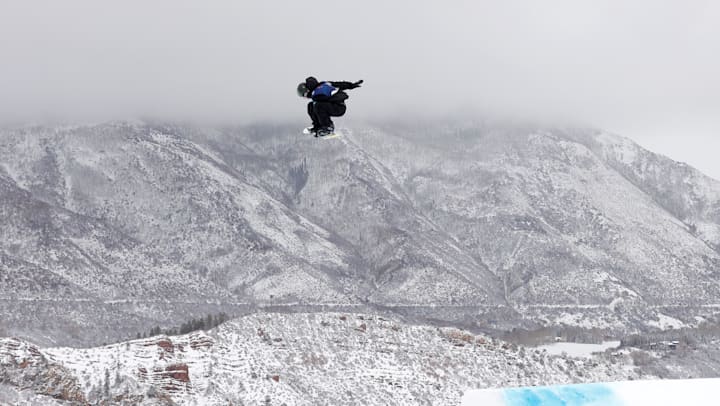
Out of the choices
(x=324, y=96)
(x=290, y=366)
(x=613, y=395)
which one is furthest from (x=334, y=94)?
(x=290, y=366)

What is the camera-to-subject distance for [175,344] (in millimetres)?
91875

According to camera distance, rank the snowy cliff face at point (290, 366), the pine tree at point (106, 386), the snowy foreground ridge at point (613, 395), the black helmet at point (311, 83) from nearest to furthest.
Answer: the snowy foreground ridge at point (613, 395) < the black helmet at point (311, 83) < the pine tree at point (106, 386) < the snowy cliff face at point (290, 366)

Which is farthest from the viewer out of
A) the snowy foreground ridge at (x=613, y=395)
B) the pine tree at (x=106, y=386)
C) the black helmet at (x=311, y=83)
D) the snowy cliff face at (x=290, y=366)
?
the snowy cliff face at (x=290, y=366)

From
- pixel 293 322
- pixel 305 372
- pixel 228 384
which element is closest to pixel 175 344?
pixel 228 384

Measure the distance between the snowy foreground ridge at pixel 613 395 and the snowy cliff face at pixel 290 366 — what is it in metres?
61.3

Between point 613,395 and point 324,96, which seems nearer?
point 613,395

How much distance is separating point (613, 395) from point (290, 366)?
8572 centimetres

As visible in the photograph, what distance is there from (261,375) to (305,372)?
7.59m

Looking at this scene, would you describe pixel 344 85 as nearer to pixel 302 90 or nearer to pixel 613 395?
pixel 302 90

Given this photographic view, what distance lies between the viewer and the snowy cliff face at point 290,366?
7475cm

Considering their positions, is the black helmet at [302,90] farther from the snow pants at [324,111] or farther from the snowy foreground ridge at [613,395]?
the snowy foreground ridge at [613,395]

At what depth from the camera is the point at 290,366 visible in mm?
98875

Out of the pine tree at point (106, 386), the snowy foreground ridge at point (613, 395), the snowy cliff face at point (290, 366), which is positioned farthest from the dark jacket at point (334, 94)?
the pine tree at point (106, 386)

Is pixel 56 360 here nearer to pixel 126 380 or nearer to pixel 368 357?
pixel 126 380
